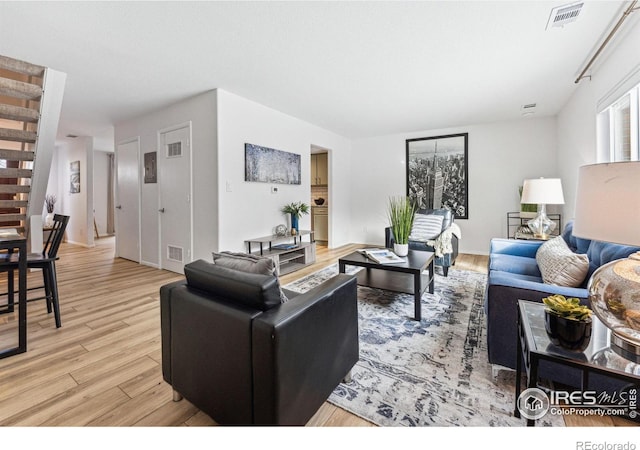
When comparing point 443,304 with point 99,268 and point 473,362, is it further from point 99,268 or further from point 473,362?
point 99,268

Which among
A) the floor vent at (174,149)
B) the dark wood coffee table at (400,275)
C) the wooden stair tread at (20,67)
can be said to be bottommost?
the dark wood coffee table at (400,275)

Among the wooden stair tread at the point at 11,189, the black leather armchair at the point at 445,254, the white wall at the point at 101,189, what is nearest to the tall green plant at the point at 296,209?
the black leather armchair at the point at 445,254

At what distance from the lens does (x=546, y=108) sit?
4258 mm

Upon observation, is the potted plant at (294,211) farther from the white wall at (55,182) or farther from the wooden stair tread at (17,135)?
the white wall at (55,182)

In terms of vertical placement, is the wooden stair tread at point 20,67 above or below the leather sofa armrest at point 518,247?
above

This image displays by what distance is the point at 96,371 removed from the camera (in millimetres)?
1707

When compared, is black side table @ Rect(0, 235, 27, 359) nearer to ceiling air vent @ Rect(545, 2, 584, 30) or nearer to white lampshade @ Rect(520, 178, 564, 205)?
ceiling air vent @ Rect(545, 2, 584, 30)

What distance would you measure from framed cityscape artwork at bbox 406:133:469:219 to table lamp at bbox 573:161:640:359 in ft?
15.2

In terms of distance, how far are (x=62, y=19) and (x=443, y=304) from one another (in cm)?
392

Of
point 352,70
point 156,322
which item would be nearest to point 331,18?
point 352,70

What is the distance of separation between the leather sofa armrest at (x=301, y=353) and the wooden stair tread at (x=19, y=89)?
315cm

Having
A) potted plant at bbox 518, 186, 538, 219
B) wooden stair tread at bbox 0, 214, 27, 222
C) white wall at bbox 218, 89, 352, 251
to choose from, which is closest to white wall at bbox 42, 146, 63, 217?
wooden stair tread at bbox 0, 214, 27, 222

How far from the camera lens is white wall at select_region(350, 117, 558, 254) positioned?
4.80 m

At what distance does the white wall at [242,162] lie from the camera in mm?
3547
